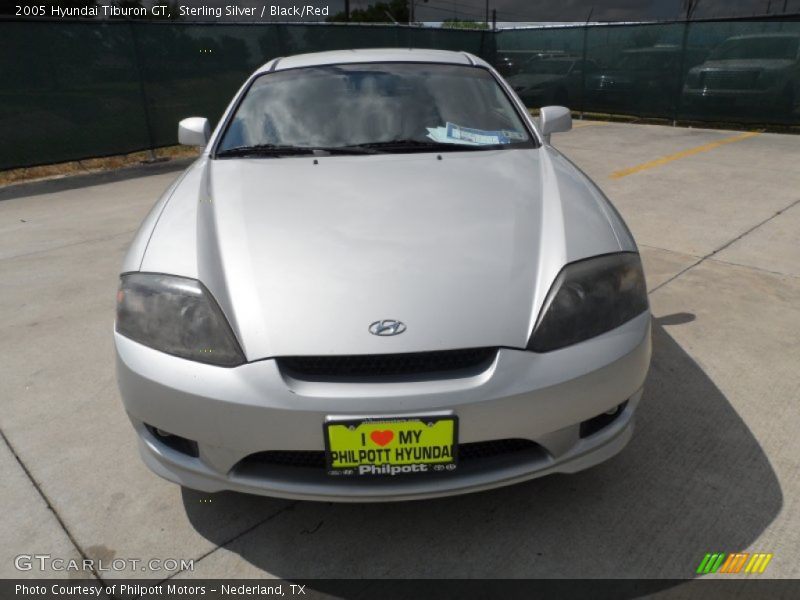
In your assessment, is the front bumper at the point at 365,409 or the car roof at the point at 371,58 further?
the car roof at the point at 371,58

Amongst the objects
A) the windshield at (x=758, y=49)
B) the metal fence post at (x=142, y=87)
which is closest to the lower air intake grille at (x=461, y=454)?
the metal fence post at (x=142, y=87)

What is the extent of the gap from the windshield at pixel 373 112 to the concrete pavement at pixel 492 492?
129 cm

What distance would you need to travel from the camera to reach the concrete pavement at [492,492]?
176 centimetres

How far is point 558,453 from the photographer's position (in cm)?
163

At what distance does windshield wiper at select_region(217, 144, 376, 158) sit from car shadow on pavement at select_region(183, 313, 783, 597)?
4.49ft

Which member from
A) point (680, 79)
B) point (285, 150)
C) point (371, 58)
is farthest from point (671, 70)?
point (285, 150)

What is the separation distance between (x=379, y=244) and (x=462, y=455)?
2.14 feet

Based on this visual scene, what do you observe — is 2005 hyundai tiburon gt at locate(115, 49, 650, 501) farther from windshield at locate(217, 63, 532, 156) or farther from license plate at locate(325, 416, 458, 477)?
windshield at locate(217, 63, 532, 156)

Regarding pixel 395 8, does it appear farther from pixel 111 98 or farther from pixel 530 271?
pixel 530 271

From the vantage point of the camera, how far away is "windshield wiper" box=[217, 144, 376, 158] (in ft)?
8.23

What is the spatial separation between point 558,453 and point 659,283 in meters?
2.38

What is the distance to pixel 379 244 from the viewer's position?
1802 millimetres

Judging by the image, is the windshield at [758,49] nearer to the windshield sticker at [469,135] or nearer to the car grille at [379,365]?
the windshield sticker at [469,135]

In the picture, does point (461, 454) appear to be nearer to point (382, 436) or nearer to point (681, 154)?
point (382, 436)
